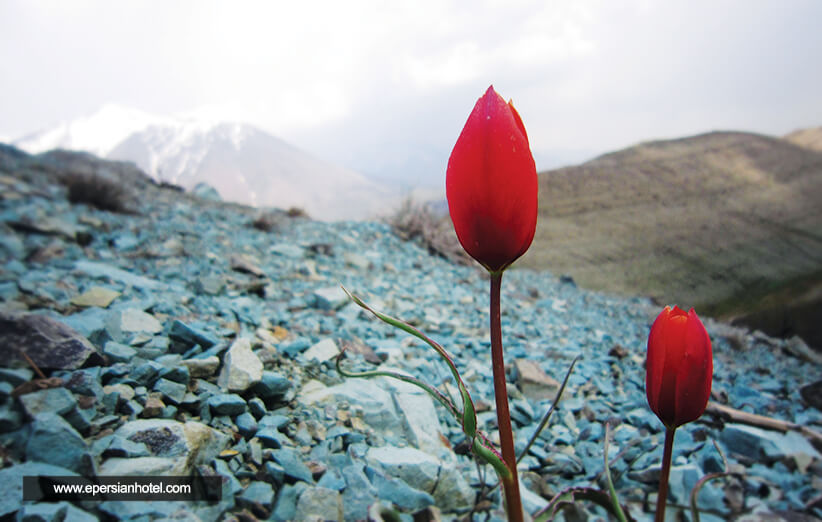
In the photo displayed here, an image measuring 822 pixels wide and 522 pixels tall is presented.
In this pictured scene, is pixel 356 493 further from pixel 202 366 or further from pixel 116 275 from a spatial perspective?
pixel 116 275

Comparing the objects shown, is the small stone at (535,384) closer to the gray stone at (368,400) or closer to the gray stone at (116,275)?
the gray stone at (368,400)

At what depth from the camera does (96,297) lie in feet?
5.96

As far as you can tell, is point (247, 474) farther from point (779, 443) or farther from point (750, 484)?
point (779, 443)

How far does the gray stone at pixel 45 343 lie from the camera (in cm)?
116

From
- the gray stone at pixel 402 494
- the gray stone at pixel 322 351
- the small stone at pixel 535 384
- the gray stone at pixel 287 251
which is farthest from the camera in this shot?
the gray stone at pixel 287 251

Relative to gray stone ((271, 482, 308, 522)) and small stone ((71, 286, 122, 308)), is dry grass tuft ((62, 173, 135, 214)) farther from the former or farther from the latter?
gray stone ((271, 482, 308, 522))

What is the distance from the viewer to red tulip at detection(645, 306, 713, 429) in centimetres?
60

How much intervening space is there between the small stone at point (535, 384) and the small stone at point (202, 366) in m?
1.18

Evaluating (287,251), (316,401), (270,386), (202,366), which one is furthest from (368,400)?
(287,251)

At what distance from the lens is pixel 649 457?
49.9 inches

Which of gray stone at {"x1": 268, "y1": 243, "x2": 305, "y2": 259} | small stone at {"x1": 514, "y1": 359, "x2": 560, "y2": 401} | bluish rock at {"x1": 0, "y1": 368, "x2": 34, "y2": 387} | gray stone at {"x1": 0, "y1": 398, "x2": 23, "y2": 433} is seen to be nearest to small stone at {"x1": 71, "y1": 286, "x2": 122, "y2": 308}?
bluish rock at {"x1": 0, "y1": 368, "x2": 34, "y2": 387}

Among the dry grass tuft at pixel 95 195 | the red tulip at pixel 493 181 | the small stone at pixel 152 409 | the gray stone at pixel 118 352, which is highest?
the dry grass tuft at pixel 95 195

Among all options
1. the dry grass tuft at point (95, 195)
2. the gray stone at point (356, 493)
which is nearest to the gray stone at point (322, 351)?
the gray stone at point (356, 493)

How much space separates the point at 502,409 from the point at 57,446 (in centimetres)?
100
